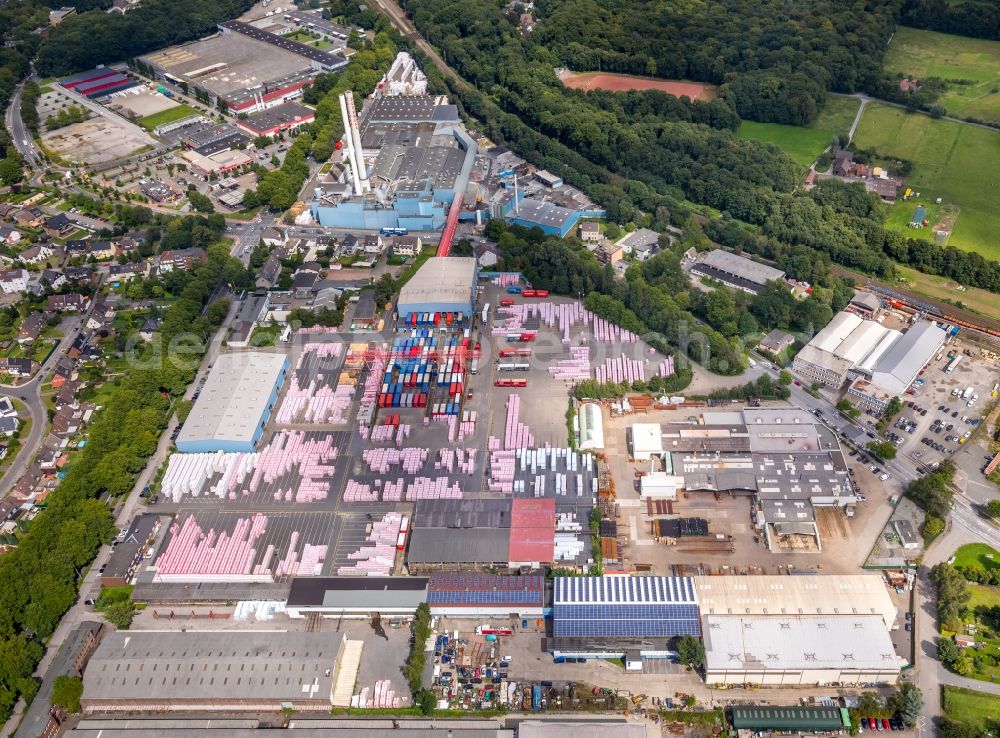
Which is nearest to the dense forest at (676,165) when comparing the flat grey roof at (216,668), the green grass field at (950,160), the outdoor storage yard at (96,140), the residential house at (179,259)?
the green grass field at (950,160)

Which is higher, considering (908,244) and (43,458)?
(908,244)

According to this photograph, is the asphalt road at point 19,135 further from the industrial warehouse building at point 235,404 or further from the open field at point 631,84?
the open field at point 631,84

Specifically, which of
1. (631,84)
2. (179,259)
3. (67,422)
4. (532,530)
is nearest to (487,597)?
(532,530)

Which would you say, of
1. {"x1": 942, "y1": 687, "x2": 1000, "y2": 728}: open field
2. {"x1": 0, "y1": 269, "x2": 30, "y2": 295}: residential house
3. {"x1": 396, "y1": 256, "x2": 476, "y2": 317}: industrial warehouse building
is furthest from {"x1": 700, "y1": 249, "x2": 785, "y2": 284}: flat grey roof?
{"x1": 0, "y1": 269, "x2": 30, "y2": 295}: residential house

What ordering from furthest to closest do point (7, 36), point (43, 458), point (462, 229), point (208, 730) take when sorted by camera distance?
point (7, 36)
point (462, 229)
point (43, 458)
point (208, 730)

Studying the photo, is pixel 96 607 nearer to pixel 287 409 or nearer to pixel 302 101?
pixel 287 409

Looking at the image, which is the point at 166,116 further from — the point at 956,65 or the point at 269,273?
the point at 956,65

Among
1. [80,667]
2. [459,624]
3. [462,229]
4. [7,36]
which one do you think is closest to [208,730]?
[80,667]
